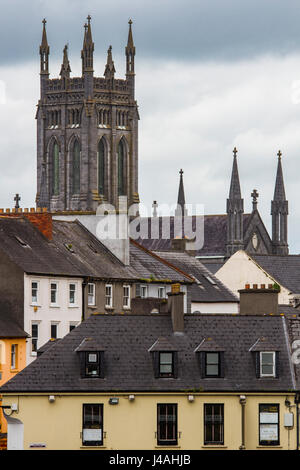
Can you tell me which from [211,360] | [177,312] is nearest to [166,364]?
[211,360]

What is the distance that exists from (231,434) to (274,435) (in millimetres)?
1526

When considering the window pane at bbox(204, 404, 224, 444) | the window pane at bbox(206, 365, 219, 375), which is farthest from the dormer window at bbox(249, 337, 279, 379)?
the window pane at bbox(204, 404, 224, 444)

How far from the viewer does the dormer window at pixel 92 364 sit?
61.6 metres

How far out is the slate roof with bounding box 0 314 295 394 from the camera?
61.0 metres

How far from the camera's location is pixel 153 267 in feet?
338

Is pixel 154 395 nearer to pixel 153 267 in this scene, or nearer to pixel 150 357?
pixel 150 357

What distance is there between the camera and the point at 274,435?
60.6m

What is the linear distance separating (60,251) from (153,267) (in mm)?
9400

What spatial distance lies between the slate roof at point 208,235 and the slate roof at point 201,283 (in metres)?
63.7

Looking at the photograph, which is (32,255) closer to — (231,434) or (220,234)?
(231,434)

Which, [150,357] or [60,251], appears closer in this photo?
[150,357]

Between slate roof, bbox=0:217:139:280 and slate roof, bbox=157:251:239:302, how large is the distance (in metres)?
7.73

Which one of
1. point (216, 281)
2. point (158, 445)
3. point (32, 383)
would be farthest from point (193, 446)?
point (216, 281)

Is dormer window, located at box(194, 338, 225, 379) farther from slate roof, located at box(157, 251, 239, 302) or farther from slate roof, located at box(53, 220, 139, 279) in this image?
slate roof, located at box(157, 251, 239, 302)
